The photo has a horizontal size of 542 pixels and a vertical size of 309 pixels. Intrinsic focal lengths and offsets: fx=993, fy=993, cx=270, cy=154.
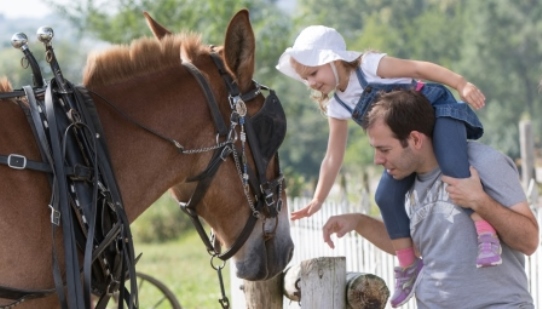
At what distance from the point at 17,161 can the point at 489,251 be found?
69.3 inches

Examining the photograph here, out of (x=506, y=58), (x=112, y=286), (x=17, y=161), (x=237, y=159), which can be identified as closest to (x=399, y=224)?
(x=237, y=159)

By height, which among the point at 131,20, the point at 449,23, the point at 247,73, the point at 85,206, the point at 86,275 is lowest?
the point at 86,275

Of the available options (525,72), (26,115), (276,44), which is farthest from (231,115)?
(525,72)

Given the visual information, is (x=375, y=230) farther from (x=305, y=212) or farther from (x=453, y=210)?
(x=453, y=210)

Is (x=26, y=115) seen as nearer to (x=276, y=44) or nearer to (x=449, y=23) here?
(x=276, y=44)

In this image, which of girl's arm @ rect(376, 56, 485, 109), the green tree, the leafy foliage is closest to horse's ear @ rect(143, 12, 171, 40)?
girl's arm @ rect(376, 56, 485, 109)

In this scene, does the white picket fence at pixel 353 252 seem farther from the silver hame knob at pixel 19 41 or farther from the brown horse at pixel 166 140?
the silver hame knob at pixel 19 41

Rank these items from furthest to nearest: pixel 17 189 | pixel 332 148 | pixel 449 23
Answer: pixel 449 23, pixel 332 148, pixel 17 189

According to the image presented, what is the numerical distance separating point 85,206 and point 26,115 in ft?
1.33

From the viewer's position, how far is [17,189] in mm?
3535

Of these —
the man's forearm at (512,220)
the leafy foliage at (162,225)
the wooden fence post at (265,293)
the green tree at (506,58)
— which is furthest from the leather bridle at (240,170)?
the green tree at (506,58)

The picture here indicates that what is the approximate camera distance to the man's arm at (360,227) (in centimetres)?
449

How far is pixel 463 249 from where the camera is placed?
3865 mm

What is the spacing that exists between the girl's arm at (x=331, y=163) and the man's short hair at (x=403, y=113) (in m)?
0.78
